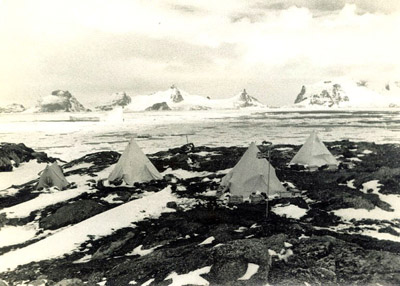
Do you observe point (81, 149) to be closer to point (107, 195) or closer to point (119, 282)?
point (107, 195)

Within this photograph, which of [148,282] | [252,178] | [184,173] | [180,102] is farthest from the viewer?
[180,102]

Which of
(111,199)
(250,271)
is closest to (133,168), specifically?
(111,199)

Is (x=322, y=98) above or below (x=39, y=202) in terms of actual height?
above

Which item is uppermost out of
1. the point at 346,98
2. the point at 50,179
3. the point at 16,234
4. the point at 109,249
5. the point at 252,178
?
the point at 346,98

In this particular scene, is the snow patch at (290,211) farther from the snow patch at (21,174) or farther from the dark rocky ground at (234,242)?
the snow patch at (21,174)

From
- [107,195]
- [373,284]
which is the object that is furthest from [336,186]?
[107,195]

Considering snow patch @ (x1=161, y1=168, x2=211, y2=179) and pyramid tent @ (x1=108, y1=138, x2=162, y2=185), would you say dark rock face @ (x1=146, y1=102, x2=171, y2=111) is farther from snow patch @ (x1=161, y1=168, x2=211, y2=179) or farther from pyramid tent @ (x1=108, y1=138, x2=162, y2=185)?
pyramid tent @ (x1=108, y1=138, x2=162, y2=185)

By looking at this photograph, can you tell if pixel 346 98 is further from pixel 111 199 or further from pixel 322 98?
pixel 111 199
